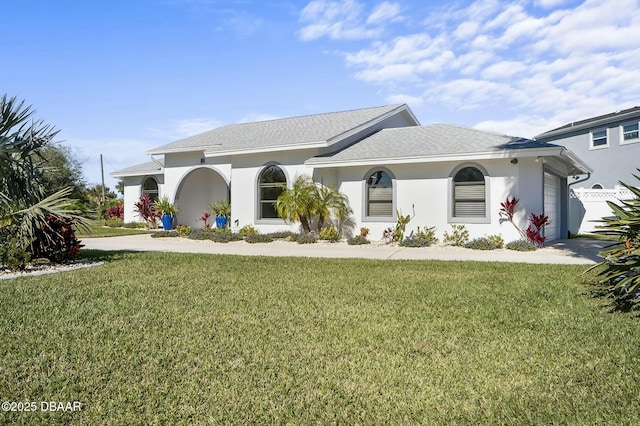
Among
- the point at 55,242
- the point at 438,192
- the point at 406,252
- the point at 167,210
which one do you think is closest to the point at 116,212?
the point at 167,210

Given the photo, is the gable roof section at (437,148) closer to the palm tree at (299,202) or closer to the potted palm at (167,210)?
the palm tree at (299,202)

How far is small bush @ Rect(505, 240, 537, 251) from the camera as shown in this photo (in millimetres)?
13141

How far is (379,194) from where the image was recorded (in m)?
16.0

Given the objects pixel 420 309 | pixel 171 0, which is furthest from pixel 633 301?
pixel 171 0

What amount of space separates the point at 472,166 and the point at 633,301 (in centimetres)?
909

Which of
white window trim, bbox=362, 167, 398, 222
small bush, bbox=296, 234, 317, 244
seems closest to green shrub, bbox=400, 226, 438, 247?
white window trim, bbox=362, 167, 398, 222

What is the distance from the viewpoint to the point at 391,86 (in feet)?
63.6

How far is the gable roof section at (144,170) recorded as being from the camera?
2395 cm

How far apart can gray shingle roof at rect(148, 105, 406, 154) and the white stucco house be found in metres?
0.07

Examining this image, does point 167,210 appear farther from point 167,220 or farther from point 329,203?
point 329,203

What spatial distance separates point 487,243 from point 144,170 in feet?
65.0

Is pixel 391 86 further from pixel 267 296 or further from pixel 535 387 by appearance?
pixel 535 387

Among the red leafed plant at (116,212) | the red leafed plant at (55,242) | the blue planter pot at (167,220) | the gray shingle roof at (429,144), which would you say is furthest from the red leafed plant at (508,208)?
the red leafed plant at (116,212)

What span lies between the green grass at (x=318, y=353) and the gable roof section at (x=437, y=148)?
23.8 feet
